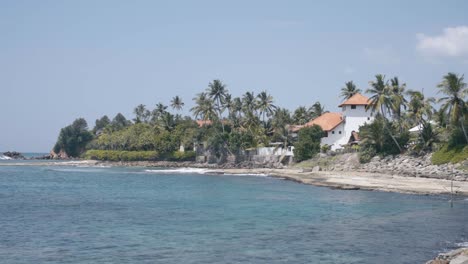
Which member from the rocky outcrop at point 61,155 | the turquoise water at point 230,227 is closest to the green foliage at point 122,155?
the rocky outcrop at point 61,155

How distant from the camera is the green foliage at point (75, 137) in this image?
142m

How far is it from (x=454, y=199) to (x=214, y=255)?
81.7 feet

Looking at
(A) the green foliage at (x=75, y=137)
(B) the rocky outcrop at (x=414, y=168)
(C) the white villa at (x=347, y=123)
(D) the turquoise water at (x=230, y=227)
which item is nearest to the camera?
(D) the turquoise water at (x=230, y=227)

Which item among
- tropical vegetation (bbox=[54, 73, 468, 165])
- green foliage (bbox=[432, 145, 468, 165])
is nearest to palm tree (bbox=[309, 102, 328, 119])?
tropical vegetation (bbox=[54, 73, 468, 165])

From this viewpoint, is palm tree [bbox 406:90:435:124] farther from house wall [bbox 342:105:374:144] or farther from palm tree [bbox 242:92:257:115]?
palm tree [bbox 242:92:257:115]

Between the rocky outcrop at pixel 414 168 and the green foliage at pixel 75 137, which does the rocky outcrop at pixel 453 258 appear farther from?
the green foliage at pixel 75 137

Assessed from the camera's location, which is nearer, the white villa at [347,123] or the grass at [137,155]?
the white villa at [347,123]

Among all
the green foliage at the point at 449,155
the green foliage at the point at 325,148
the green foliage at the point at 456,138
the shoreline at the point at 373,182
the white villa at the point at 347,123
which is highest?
the white villa at the point at 347,123

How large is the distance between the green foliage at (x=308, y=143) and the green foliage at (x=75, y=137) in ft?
280

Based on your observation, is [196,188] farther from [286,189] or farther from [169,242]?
[169,242]

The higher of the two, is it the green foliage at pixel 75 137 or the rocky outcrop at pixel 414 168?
the green foliage at pixel 75 137

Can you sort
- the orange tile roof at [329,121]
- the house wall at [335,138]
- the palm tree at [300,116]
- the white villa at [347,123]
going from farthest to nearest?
A: the palm tree at [300,116] → the orange tile roof at [329,121] → the house wall at [335,138] → the white villa at [347,123]

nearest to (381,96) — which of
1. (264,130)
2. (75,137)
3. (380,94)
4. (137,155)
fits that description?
(380,94)

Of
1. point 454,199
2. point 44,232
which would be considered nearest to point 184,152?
point 454,199
